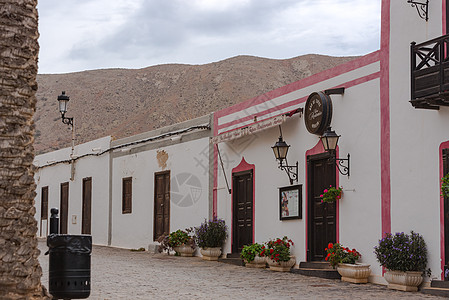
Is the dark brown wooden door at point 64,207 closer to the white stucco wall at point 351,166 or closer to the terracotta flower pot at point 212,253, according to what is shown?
the terracotta flower pot at point 212,253

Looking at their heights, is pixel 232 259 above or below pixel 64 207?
below

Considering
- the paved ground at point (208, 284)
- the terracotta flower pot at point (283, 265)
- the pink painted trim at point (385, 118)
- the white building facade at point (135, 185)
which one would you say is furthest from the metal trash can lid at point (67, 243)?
the white building facade at point (135, 185)

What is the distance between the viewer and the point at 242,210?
16.9m

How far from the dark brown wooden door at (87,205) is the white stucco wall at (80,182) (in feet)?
0.79

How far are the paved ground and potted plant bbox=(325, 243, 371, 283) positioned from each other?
212 mm

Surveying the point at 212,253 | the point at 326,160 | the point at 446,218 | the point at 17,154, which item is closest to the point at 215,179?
the point at 212,253

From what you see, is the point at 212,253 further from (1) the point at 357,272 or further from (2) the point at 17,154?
(2) the point at 17,154

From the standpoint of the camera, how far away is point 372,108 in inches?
485

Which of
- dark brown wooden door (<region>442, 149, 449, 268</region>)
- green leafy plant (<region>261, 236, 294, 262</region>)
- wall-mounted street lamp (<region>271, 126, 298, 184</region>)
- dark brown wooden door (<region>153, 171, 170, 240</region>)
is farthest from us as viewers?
dark brown wooden door (<region>153, 171, 170, 240</region>)

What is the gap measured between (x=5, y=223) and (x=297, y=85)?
9219mm

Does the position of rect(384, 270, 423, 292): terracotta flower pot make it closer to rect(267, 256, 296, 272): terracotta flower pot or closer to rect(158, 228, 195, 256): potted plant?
rect(267, 256, 296, 272): terracotta flower pot

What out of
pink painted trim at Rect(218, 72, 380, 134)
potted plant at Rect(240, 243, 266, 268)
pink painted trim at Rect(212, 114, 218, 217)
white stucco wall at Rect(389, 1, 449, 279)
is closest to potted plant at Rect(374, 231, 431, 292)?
white stucco wall at Rect(389, 1, 449, 279)

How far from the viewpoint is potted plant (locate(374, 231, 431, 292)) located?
1073 cm

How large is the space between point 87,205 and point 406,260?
1664cm
